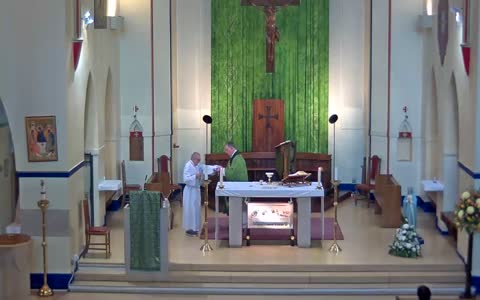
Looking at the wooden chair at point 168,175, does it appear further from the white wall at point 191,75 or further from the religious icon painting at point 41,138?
the religious icon painting at point 41,138

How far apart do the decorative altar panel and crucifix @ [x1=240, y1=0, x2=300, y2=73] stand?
3.95ft

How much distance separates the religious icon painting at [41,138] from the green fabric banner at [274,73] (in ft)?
27.4

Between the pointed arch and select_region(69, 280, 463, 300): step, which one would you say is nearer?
select_region(69, 280, 463, 300): step

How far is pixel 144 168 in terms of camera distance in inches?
794

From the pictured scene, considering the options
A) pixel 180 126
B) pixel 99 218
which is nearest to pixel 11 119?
pixel 99 218

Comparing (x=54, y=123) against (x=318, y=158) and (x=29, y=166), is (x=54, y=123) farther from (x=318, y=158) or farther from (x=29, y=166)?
(x=318, y=158)

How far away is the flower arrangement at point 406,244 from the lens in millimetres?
15234

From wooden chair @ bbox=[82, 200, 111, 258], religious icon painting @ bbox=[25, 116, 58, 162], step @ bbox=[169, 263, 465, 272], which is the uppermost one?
religious icon painting @ bbox=[25, 116, 58, 162]

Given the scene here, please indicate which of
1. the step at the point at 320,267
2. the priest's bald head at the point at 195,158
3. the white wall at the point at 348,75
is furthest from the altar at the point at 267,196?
the white wall at the point at 348,75

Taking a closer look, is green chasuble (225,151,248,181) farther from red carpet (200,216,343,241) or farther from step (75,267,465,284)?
step (75,267,465,284)

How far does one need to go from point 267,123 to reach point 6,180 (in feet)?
25.0

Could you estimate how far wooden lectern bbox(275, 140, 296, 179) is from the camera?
18109 mm

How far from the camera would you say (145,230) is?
48.1 feet

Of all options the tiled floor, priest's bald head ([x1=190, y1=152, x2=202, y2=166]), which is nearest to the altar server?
priest's bald head ([x1=190, y1=152, x2=202, y2=166])
